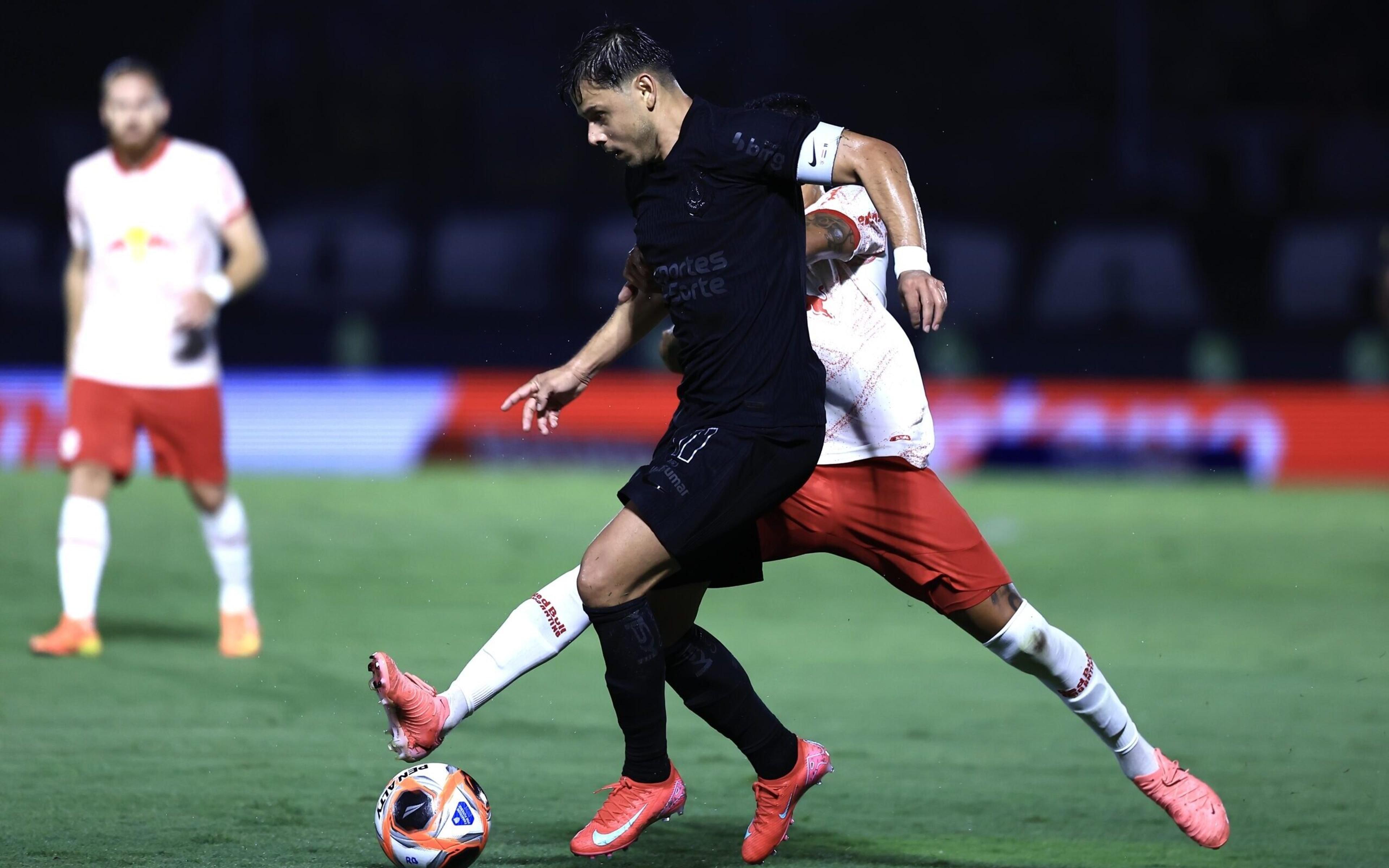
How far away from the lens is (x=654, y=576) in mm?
4121

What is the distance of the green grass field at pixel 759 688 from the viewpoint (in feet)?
14.8

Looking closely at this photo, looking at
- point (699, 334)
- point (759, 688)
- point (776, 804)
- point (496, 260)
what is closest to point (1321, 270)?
point (496, 260)

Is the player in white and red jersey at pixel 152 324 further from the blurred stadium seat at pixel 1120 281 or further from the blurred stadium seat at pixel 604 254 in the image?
the blurred stadium seat at pixel 1120 281

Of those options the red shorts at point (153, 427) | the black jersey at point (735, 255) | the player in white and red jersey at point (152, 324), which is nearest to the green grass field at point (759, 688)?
the player in white and red jersey at point (152, 324)

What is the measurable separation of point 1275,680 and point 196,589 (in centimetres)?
528

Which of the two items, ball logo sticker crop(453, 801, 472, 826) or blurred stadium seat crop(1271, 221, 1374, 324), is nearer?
ball logo sticker crop(453, 801, 472, 826)

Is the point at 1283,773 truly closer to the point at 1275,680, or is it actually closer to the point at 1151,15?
the point at 1275,680

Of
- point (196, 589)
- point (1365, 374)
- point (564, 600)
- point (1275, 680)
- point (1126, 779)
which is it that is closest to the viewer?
point (564, 600)

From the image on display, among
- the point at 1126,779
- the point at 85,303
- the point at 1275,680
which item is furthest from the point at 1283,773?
the point at 85,303

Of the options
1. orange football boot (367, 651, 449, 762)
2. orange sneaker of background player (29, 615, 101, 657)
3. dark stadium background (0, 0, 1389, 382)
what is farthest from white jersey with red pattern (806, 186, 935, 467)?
dark stadium background (0, 0, 1389, 382)

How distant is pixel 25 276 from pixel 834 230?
47.6 feet

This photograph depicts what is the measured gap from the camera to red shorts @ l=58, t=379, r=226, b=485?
708 centimetres

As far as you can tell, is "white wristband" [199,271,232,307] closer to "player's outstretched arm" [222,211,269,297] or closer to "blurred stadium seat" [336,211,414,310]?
"player's outstretched arm" [222,211,269,297]

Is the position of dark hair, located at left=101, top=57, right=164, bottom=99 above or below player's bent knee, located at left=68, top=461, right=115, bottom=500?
above
